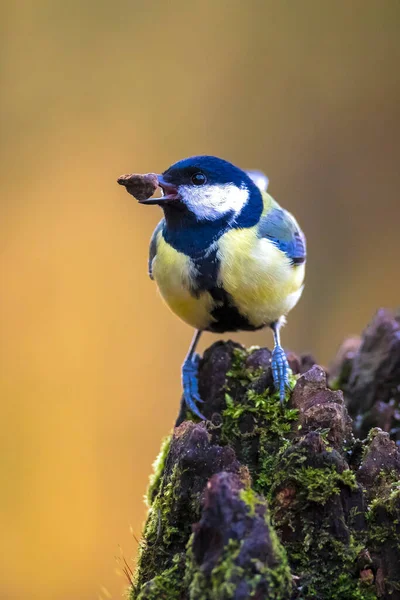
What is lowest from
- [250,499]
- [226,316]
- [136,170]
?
[250,499]

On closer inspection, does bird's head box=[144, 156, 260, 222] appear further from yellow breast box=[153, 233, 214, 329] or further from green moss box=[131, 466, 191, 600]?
green moss box=[131, 466, 191, 600]

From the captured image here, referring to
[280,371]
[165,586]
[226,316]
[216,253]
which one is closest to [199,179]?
[216,253]

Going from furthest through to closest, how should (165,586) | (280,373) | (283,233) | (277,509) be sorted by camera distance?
(283,233) → (280,373) → (277,509) → (165,586)

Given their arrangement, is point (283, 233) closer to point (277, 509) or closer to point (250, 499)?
point (277, 509)

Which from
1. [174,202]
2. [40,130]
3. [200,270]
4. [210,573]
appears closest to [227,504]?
[210,573]

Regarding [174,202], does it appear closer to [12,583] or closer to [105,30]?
[12,583]

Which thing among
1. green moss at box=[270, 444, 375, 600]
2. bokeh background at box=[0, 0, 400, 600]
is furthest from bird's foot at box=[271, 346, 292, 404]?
bokeh background at box=[0, 0, 400, 600]
